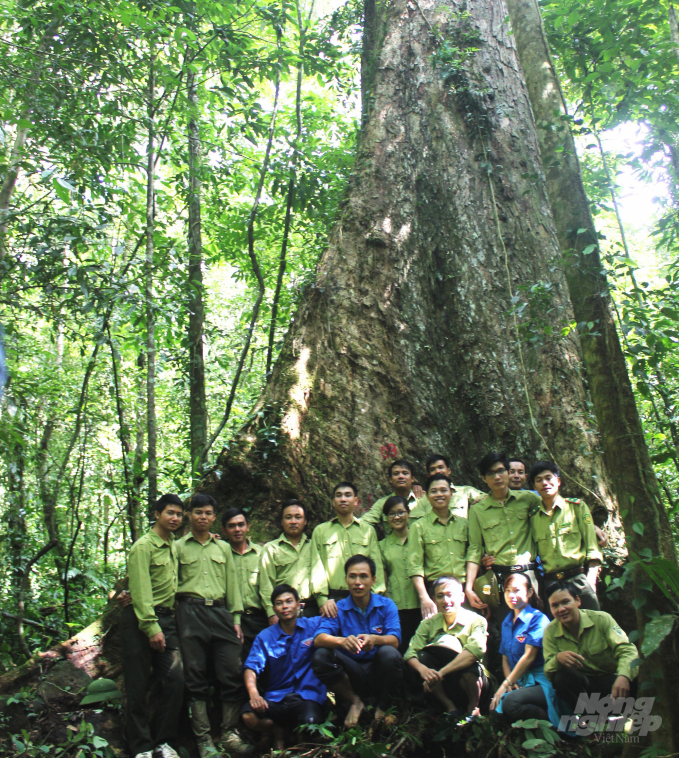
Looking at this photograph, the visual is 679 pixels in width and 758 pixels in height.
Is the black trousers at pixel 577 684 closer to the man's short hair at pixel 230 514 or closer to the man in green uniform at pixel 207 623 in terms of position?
the man in green uniform at pixel 207 623

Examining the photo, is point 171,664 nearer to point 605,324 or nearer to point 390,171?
point 605,324

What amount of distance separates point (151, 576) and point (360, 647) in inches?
69.6

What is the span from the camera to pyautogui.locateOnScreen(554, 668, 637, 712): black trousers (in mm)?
3762

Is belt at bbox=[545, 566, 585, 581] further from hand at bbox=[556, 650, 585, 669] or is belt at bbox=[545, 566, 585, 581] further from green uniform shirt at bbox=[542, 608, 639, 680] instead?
hand at bbox=[556, 650, 585, 669]

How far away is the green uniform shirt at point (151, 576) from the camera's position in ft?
14.4

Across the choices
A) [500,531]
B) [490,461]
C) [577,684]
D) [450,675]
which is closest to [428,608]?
[450,675]

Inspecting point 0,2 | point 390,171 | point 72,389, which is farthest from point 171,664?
point 0,2

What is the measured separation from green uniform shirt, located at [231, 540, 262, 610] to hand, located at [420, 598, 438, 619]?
1413 millimetres

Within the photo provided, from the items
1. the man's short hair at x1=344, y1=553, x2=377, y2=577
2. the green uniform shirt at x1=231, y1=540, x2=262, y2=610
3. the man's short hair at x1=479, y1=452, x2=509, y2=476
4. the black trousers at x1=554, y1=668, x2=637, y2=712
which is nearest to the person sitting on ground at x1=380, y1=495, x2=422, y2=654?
the man's short hair at x1=344, y1=553, x2=377, y2=577

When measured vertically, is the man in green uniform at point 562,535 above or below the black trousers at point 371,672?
above

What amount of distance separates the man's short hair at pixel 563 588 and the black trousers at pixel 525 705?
26.7 inches

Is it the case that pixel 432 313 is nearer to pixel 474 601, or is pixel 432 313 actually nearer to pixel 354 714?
pixel 474 601

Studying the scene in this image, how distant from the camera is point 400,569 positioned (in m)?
4.98

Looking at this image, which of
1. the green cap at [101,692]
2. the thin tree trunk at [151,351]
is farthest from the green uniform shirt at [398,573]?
the thin tree trunk at [151,351]
